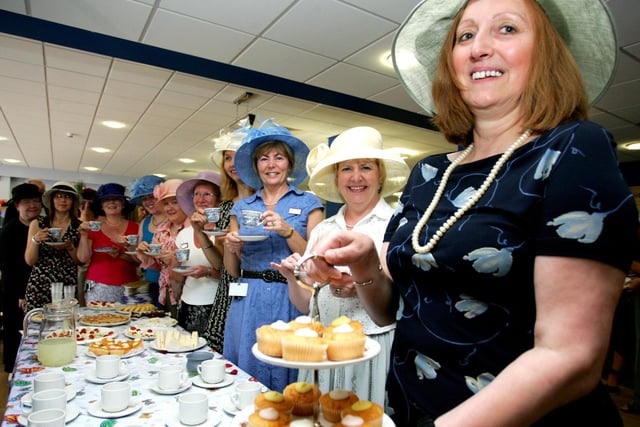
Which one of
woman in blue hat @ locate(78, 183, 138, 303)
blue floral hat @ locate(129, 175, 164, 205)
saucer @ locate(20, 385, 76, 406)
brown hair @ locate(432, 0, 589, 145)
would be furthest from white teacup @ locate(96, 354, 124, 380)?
blue floral hat @ locate(129, 175, 164, 205)

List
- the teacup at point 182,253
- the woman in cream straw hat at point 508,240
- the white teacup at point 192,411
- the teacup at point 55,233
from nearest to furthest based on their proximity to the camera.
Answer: the woman in cream straw hat at point 508,240 < the white teacup at point 192,411 < the teacup at point 182,253 < the teacup at point 55,233

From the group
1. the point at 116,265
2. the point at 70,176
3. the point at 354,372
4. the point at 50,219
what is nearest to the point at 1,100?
the point at 50,219

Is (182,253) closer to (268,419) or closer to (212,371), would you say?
(212,371)

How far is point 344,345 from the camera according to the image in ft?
2.67

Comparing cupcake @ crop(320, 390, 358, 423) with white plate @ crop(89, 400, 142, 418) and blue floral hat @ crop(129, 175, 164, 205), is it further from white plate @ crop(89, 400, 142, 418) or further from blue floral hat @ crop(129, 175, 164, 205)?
blue floral hat @ crop(129, 175, 164, 205)

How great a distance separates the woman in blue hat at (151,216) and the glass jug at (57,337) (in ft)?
6.94

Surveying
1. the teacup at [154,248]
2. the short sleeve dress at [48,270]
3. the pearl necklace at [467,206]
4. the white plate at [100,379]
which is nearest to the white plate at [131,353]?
the white plate at [100,379]

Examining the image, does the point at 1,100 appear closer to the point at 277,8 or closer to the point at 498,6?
the point at 277,8

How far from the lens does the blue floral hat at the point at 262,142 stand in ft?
8.50

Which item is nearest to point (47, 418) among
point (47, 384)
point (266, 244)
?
point (47, 384)

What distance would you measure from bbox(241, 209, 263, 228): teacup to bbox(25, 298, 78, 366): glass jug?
922 millimetres

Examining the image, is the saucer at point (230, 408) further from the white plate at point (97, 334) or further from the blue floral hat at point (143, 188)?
the blue floral hat at point (143, 188)

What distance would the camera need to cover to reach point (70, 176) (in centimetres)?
1423

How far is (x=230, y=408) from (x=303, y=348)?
716 millimetres
